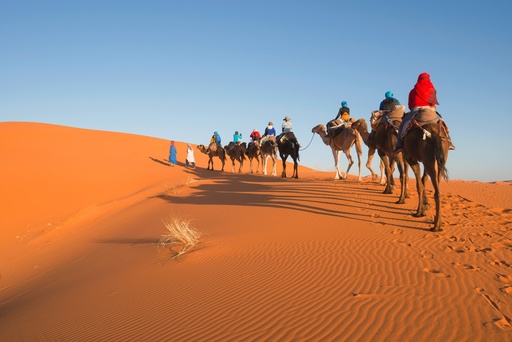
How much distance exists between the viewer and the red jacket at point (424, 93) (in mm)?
9938

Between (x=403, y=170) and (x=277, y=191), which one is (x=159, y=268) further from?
(x=277, y=191)

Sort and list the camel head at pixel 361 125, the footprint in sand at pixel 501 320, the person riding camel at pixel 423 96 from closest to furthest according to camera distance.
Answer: the footprint in sand at pixel 501 320
the person riding camel at pixel 423 96
the camel head at pixel 361 125

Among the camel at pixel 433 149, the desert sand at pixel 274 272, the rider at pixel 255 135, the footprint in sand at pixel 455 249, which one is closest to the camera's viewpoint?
the desert sand at pixel 274 272

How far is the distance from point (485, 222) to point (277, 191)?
26.7 feet

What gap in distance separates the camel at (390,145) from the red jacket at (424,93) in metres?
2.82

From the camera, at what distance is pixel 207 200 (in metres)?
16.8

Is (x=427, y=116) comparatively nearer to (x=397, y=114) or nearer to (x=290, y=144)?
(x=397, y=114)

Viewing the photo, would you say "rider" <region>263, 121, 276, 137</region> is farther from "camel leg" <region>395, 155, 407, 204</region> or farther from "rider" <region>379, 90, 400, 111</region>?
"camel leg" <region>395, 155, 407, 204</region>

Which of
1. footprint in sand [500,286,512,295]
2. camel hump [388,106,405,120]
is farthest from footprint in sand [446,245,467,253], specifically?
camel hump [388,106,405,120]

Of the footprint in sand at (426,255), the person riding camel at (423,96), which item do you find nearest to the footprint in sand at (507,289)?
the footprint in sand at (426,255)

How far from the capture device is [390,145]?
13.0 m

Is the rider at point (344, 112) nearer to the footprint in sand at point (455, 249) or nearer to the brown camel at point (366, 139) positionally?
the brown camel at point (366, 139)

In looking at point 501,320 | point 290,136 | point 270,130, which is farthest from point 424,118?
point 270,130

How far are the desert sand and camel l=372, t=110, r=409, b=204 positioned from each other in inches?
20.9
